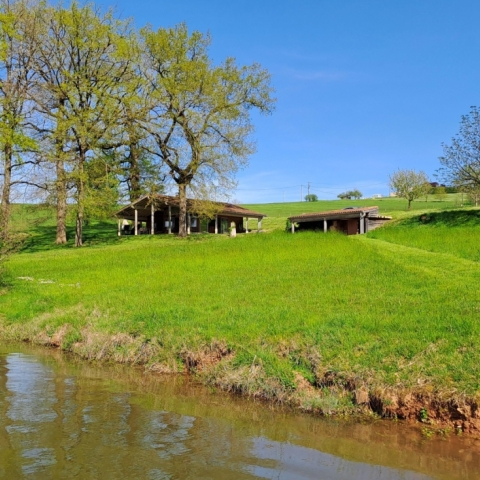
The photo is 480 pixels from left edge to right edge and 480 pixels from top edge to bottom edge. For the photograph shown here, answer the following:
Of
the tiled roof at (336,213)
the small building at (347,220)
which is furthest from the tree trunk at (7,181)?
the tiled roof at (336,213)

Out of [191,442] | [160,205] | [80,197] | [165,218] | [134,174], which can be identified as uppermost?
[134,174]

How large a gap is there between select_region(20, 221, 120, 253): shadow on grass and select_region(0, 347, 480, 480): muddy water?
30.5 metres

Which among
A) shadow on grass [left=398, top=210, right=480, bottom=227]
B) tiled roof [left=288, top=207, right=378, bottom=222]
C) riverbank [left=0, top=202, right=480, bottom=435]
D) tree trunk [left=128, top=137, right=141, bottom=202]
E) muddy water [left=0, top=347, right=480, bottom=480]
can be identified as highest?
tree trunk [left=128, top=137, right=141, bottom=202]

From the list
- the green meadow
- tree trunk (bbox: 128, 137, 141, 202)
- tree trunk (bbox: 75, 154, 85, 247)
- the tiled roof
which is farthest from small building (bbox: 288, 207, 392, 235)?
tree trunk (bbox: 75, 154, 85, 247)

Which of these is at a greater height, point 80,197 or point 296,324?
point 80,197

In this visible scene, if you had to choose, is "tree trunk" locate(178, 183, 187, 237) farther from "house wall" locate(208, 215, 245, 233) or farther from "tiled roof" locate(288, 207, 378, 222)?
"tiled roof" locate(288, 207, 378, 222)

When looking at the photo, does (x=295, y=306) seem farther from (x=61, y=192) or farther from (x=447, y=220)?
(x=61, y=192)

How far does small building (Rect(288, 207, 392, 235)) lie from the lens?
44.7 m

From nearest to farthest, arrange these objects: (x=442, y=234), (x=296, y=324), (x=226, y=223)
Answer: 1. (x=296, y=324)
2. (x=442, y=234)
3. (x=226, y=223)

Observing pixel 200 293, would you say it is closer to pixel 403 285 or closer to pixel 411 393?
pixel 403 285

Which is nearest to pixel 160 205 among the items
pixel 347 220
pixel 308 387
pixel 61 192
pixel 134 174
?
pixel 134 174

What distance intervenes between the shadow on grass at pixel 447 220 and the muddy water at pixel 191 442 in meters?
28.3

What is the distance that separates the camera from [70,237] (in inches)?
1964

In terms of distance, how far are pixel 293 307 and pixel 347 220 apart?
35793mm
